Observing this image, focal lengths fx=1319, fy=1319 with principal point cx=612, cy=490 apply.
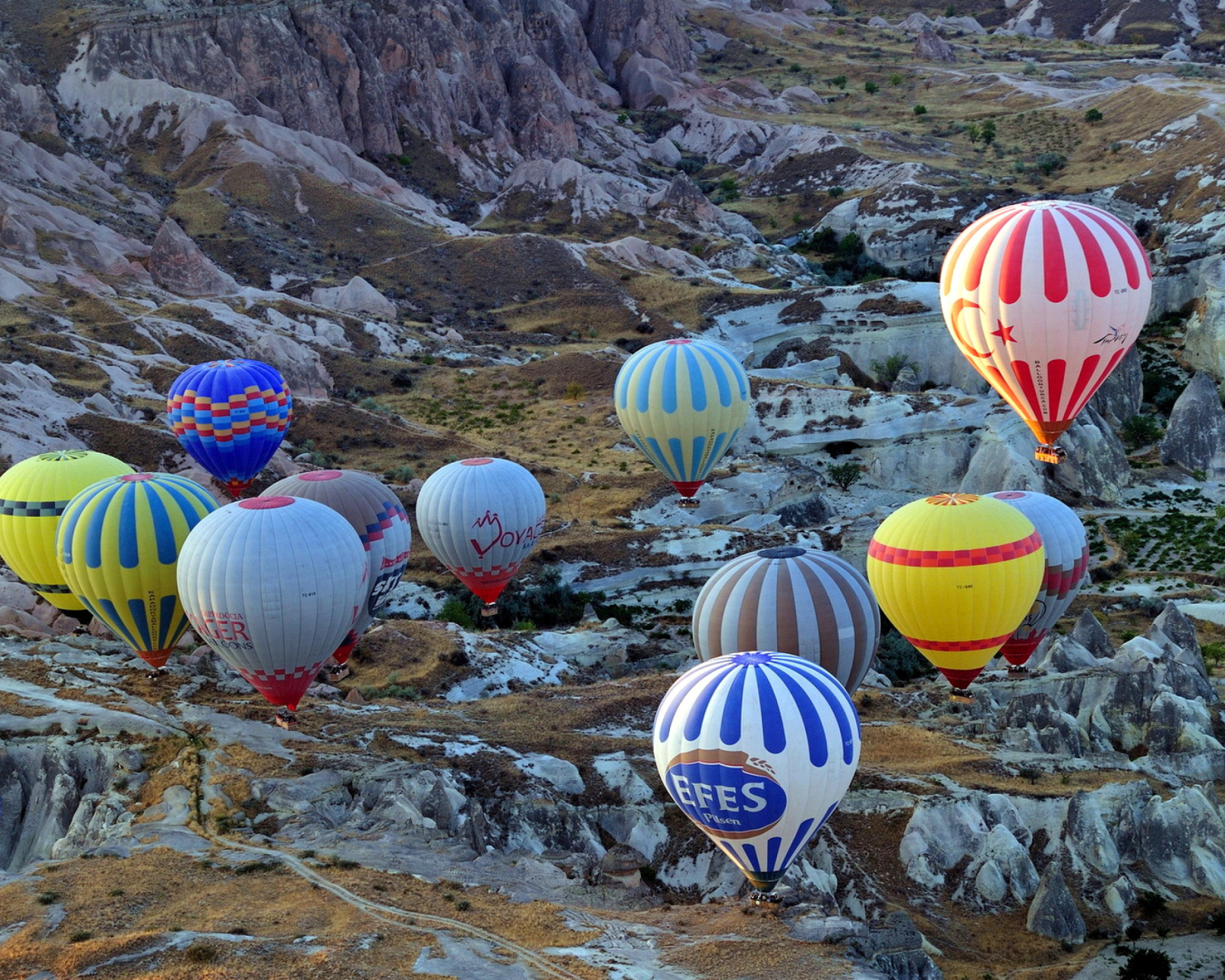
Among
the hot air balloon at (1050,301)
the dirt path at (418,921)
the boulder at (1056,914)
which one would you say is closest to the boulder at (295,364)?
the hot air balloon at (1050,301)

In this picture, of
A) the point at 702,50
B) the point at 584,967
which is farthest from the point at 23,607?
the point at 702,50

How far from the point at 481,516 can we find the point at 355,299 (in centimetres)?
4599

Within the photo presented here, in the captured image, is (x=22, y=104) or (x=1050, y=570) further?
(x=22, y=104)

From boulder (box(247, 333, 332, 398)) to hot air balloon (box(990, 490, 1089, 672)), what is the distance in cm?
3929

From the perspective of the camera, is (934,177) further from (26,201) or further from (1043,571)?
(1043,571)

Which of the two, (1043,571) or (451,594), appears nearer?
(1043,571)

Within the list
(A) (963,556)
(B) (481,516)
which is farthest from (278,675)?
(A) (963,556)

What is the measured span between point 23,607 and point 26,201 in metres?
46.6

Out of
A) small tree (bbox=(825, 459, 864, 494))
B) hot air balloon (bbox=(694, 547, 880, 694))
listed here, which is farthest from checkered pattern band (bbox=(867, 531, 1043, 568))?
small tree (bbox=(825, 459, 864, 494))

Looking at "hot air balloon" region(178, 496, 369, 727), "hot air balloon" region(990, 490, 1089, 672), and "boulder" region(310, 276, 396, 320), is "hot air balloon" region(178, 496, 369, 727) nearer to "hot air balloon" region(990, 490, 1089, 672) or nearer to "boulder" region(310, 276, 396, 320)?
"hot air balloon" region(990, 490, 1089, 672)

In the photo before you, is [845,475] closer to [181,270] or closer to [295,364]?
[295,364]

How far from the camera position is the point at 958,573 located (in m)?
34.4

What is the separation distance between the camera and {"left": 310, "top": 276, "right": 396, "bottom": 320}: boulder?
81500 mm

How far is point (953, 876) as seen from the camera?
30.8 m
